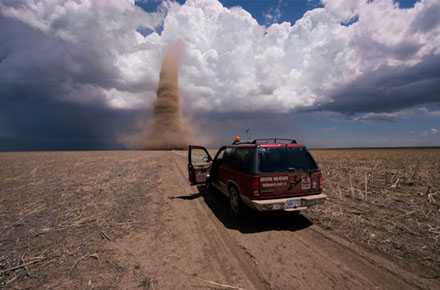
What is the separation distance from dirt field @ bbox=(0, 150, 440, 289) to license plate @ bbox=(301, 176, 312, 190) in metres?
0.95

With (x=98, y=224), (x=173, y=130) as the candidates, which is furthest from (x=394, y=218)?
(x=173, y=130)

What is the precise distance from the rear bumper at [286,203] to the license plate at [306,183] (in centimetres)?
22

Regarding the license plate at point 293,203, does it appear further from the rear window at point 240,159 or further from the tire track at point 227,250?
the tire track at point 227,250

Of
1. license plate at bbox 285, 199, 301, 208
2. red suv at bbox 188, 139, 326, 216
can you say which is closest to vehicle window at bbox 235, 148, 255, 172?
red suv at bbox 188, 139, 326, 216

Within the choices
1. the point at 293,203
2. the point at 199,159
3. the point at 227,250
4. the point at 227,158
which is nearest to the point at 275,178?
the point at 293,203

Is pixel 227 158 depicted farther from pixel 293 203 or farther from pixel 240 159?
pixel 293 203

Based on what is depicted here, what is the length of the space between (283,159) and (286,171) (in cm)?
33

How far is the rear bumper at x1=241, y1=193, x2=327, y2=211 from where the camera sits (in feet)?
16.2

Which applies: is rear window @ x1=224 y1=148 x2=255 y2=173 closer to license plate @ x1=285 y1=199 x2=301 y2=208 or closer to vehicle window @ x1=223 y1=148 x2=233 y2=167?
vehicle window @ x1=223 y1=148 x2=233 y2=167

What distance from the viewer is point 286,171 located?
5246 mm

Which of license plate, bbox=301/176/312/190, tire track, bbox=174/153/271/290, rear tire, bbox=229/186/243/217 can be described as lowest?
tire track, bbox=174/153/271/290

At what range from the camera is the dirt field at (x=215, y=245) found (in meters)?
3.28

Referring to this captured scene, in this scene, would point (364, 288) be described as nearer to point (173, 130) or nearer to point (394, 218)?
point (394, 218)

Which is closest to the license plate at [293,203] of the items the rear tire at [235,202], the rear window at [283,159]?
the rear window at [283,159]
